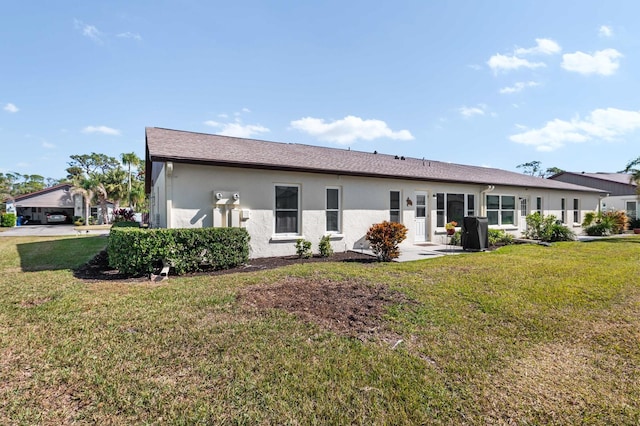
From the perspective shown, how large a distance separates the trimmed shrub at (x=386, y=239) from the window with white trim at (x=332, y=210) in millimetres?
2079

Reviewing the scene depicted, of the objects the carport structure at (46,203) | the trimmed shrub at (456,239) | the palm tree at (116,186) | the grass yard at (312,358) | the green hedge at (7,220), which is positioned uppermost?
the palm tree at (116,186)

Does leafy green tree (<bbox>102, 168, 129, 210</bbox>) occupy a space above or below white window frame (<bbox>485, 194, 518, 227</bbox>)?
above

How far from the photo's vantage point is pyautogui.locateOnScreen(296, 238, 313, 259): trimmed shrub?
9.82m

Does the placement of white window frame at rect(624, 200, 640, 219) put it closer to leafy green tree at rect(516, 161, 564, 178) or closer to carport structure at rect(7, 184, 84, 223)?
leafy green tree at rect(516, 161, 564, 178)

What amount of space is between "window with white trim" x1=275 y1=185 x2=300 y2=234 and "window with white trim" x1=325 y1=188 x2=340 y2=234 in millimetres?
1229

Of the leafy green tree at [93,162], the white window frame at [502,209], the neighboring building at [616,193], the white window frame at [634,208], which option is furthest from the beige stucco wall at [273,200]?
the leafy green tree at [93,162]

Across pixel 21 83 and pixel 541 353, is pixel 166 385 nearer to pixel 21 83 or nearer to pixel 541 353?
pixel 541 353

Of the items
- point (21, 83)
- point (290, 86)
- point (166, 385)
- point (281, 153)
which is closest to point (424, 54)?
point (290, 86)

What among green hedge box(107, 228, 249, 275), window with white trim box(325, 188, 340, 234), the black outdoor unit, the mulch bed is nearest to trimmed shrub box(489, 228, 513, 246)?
the black outdoor unit

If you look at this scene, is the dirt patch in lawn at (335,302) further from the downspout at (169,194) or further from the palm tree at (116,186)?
the palm tree at (116,186)

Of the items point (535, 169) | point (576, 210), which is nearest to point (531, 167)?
point (535, 169)

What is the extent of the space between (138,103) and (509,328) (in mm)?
15633

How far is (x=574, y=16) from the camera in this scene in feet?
30.9

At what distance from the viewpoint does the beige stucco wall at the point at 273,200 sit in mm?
8688
